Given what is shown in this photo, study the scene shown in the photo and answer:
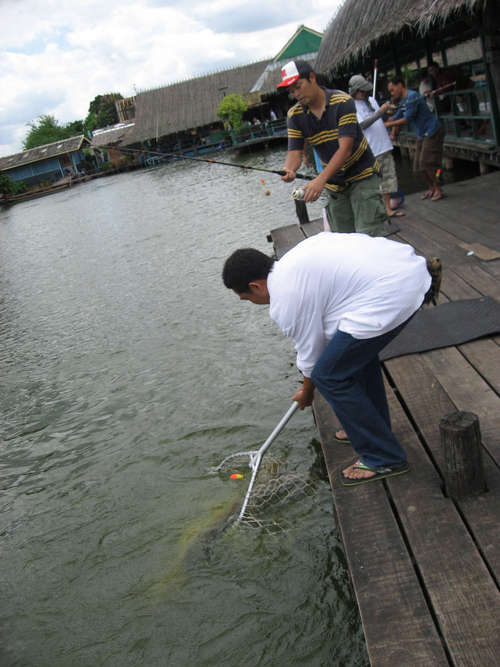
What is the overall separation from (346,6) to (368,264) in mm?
12307

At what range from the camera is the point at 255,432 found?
518cm

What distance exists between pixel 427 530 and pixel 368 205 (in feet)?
9.51

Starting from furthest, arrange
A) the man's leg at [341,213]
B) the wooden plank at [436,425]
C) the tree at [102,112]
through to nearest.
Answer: the tree at [102,112] < the man's leg at [341,213] < the wooden plank at [436,425]

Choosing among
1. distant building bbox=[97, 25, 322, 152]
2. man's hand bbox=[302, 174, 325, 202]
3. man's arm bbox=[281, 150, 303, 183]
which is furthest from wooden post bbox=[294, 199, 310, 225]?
distant building bbox=[97, 25, 322, 152]

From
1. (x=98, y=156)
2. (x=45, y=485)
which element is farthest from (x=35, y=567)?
Answer: (x=98, y=156)

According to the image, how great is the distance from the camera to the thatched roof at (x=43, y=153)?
57.3 m

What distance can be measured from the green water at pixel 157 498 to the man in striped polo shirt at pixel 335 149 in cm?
176

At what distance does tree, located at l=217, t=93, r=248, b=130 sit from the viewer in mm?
44750

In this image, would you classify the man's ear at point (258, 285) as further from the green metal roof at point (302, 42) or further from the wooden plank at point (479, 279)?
the green metal roof at point (302, 42)

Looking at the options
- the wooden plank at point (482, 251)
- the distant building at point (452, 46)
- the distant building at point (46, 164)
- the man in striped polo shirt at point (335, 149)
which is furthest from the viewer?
the distant building at point (46, 164)

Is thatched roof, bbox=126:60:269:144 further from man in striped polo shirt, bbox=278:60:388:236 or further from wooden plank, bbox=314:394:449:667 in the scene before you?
wooden plank, bbox=314:394:449:667

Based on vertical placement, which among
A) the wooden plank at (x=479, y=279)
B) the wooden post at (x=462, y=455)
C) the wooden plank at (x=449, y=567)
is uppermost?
the wooden post at (x=462, y=455)

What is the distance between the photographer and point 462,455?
2.65 metres

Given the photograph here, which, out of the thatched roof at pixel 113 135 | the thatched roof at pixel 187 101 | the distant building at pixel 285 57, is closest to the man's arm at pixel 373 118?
the distant building at pixel 285 57
